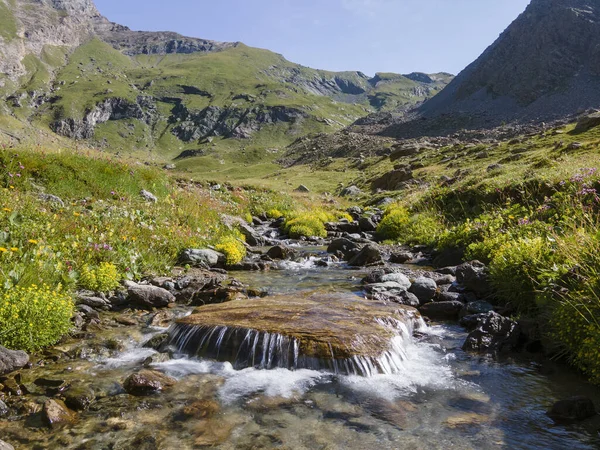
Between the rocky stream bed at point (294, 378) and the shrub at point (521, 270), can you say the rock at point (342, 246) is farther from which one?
the shrub at point (521, 270)

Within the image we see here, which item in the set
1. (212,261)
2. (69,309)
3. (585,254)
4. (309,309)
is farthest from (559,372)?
(212,261)

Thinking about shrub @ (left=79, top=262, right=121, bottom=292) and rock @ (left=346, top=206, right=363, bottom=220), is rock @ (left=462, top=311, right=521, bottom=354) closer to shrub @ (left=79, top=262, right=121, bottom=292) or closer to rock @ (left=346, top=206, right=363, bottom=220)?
shrub @ (left=79, top=262, right=121, bottom=292)

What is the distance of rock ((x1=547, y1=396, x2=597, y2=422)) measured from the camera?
536 centimetres

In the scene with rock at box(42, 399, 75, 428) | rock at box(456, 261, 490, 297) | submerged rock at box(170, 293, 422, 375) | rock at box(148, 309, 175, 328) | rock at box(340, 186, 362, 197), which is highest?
rock at box(340, 186, 362, 197)

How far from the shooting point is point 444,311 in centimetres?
987

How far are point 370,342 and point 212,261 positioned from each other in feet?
25.1

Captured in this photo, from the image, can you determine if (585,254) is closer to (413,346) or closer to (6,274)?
(413,346)

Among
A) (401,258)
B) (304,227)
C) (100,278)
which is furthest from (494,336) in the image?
(304,227)

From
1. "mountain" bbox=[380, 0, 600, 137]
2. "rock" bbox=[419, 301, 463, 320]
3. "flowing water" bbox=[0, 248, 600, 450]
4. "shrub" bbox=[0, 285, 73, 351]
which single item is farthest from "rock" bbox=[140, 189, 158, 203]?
"mountain" bbox=[380, 0, 600, 137]

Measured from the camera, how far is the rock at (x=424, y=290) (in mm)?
10586

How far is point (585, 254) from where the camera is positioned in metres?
6.94

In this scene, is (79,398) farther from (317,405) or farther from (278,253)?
(278,253)

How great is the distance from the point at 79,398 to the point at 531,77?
16083 centimetres

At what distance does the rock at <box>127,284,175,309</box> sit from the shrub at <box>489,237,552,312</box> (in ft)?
25.2
